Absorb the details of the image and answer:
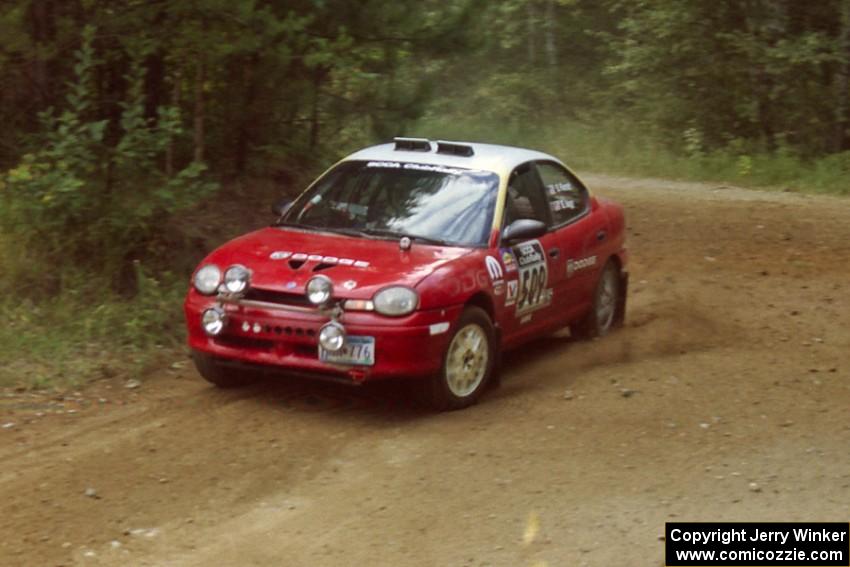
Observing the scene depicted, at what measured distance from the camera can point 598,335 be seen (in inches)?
428

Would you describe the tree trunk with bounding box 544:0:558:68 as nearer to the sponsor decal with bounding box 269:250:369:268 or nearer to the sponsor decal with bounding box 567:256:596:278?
the sponsor decal with bounding box 567:256:596:278

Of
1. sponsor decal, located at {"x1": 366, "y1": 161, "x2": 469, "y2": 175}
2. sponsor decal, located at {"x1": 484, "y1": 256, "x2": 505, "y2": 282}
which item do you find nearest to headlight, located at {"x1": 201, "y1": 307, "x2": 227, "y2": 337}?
sponsor decal, located at {"x1": 484, "y1": 256, "x2": 505, "y2": 282}

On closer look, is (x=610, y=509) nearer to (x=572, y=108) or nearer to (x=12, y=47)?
(x=12, y=47)

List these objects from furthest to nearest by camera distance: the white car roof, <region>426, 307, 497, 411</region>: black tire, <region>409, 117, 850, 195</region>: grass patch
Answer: <region>409, 117, 850, 195</region>: grass patch < the white car roof < <region>426, 307, 497, 411</region>: black tire

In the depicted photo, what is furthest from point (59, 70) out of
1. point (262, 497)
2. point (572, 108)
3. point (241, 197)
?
point (572, 108)

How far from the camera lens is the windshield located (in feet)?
30.0

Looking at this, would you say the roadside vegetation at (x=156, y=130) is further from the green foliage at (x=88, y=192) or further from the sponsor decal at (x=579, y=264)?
the sponsor decal at (x=579, y=264)

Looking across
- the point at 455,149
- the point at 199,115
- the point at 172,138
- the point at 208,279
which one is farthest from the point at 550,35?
the point at 208,279

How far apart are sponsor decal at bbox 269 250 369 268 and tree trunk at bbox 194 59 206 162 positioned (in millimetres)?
3827

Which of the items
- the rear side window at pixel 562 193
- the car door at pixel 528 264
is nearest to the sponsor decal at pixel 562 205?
the rear side window at pixel 562 193

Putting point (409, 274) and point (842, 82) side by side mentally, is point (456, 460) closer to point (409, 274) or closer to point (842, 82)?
point (409, 274)

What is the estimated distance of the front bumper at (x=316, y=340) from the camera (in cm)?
812

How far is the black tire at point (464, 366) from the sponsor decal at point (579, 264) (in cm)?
141

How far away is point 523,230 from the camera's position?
905 cm
